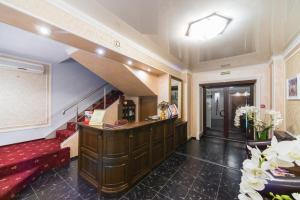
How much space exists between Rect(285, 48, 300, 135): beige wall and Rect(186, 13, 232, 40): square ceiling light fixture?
5.10ft

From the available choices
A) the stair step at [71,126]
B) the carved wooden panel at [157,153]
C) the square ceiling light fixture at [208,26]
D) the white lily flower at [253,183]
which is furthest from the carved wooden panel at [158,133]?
the stair step at [71,126]

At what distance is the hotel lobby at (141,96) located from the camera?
1.72 m

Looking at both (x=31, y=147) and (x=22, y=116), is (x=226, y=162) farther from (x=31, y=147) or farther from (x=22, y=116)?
(x=22, y=116)

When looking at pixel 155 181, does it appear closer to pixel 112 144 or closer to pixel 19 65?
pixel 112 144

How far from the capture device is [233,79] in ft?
14.9

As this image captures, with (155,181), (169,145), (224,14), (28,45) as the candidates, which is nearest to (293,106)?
(224,14)

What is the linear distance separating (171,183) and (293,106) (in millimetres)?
2919

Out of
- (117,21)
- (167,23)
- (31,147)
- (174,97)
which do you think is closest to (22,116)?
(31,147)

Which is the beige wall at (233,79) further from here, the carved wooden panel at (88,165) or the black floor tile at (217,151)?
the carved wooden panel at (88,165)

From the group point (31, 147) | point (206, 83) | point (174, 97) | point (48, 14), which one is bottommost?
point (31, 147)

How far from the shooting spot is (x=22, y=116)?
363 centimetres

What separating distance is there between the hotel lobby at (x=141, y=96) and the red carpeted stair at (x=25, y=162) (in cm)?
2

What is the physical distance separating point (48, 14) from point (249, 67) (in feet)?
17.2

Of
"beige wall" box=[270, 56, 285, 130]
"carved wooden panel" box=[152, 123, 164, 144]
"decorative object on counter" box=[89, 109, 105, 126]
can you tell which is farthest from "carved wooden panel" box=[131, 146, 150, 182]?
"beige wall" box=[270, 56, 285, 130]
